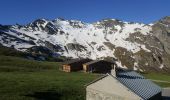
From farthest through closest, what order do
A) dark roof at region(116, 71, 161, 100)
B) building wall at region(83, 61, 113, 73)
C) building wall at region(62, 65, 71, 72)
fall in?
building wall at region(83, 61, 113, 73) → building wall at region(62, 65, 71, 72) → dark roof at region(116, 71, 161, 100)

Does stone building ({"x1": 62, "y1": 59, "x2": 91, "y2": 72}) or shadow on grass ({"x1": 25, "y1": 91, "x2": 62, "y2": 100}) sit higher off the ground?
stone building ({"x1": 62, "y1": 59, "x2": 91, "y2": 72})

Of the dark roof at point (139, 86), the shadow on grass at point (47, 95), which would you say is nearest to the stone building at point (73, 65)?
the shadow on grass at point (47, 95)

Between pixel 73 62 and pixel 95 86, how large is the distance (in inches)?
3330

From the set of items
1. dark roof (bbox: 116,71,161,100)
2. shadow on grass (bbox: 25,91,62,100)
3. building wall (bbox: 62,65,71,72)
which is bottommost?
shadow on grass (bbox: 25,91,62,100)

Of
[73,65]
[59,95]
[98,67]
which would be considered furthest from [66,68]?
[59,95]

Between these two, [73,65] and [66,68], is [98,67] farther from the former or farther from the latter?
[66,68]

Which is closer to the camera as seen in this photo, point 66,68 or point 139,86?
point 139,86

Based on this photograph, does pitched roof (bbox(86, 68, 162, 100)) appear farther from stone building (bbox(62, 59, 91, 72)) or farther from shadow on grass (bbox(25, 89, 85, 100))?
stone building (bbox(62, 59, 91, 72))

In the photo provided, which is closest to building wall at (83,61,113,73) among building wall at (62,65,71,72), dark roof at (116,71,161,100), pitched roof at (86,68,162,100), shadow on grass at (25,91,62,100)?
building wall at (62,65,71,72)

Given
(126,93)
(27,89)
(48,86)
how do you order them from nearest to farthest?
(126,93), (27,89), (48,86)

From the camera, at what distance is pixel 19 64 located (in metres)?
123

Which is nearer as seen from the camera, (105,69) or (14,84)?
(14,84)

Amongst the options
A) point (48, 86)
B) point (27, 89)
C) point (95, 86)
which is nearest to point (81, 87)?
point (48, 86)

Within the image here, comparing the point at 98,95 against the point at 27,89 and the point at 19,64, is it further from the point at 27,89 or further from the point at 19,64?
the point at 19,64
